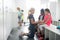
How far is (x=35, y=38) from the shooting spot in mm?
5379

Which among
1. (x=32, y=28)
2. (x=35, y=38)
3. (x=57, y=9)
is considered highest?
(x=57, y=9)

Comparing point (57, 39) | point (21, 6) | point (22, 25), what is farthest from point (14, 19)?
point (57, 39)

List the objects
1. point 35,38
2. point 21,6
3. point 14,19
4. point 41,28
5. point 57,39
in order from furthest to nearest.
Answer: point 21,6, point 14,19, point 35,38, point 41,28, point 57,39

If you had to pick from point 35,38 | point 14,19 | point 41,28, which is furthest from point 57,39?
point 14,19

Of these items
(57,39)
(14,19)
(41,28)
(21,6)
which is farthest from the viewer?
(21,6)

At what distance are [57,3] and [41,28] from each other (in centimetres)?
559

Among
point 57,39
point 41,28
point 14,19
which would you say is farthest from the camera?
point 14,19

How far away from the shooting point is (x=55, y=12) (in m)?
9.70

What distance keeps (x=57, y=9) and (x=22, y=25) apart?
288cm

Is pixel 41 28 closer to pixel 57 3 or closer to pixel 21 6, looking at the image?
pixel 21 6

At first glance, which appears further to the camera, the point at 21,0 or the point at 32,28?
the point at 21,0

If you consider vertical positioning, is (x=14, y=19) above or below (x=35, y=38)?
above

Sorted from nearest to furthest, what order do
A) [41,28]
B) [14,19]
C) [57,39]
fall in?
1. [57,39]
2. [41,28]
3. [14,19]

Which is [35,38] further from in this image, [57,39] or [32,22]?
[57,39]
